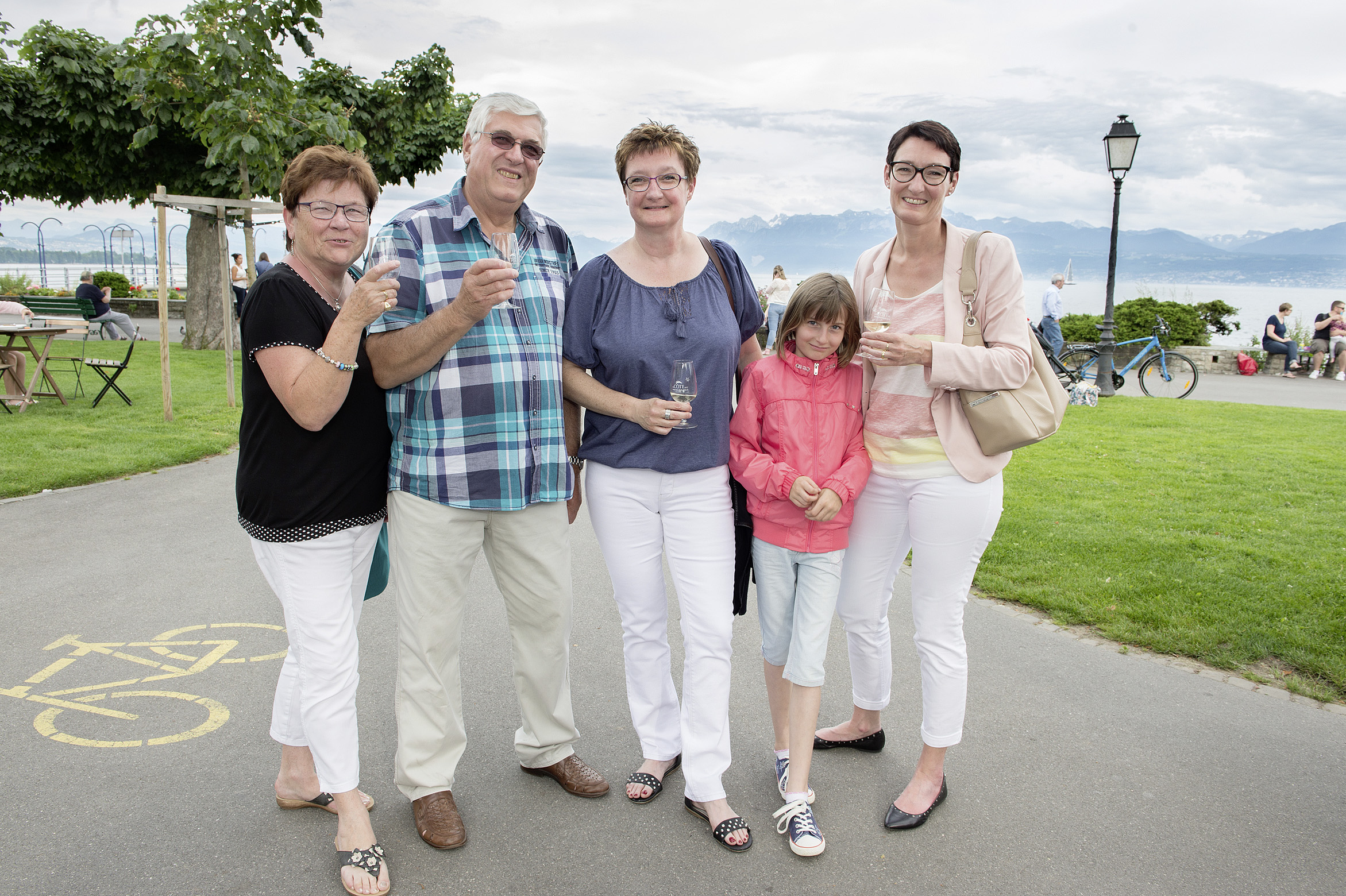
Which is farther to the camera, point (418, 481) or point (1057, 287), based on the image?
point (1057, 287)

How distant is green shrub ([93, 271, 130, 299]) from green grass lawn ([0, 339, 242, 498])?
24.3 m

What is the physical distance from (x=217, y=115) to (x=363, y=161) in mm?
8224

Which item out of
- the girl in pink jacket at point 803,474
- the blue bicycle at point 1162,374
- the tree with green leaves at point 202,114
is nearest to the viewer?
the girl in pink jacket at point 803,474

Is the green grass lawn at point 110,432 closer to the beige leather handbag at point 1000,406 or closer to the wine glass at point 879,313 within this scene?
the wine glass at point 879,313

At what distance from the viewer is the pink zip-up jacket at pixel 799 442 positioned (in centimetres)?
288

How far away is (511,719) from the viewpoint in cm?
359

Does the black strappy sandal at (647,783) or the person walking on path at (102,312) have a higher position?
the person walking on path at (102,312)

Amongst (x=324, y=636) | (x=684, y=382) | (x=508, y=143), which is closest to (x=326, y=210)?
(x=508, y=143)

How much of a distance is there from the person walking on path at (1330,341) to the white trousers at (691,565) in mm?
21826

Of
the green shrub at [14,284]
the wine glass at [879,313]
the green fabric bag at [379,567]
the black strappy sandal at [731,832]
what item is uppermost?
the green shrub at [14,284]

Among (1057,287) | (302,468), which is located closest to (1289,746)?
(302,468)

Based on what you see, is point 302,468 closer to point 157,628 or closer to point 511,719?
point 511,719

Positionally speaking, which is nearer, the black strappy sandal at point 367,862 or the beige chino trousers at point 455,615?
the black strappy sandal at point 367,862

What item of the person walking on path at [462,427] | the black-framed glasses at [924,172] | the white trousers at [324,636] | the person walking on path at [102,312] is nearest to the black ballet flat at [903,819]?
the person walking on path at [462,427]
